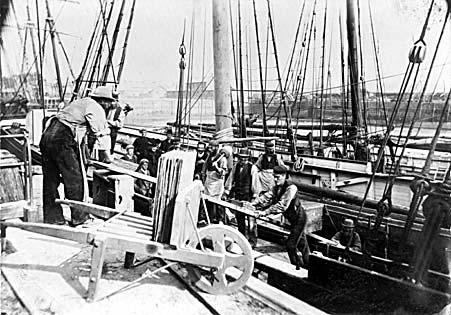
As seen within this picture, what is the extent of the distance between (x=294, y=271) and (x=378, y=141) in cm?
593

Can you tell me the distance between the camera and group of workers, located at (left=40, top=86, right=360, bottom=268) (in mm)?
3924

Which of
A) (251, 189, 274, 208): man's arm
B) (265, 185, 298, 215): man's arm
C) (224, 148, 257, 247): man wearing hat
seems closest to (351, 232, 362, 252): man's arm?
(265, 185, 298, 215): man's arm

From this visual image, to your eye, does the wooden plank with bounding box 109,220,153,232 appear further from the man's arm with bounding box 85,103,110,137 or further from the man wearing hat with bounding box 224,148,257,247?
the man wearing hat with bounding box 224,148,257,247

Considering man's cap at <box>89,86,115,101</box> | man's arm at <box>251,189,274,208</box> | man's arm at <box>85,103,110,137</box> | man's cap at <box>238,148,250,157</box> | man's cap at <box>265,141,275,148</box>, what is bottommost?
man's arm at <box>251,189,274,208</box>

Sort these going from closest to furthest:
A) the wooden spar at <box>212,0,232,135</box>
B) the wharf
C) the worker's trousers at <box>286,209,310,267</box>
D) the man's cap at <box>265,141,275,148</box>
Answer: the wharf
the wooden spar at <box>212,0,232,135</box>
the worker's trousers at <box>286,209,310,267</box>
the man's cap at <box>265,141,275,148</box>

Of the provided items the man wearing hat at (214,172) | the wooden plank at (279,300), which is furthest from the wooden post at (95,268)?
the man wearing hat at (214,172)

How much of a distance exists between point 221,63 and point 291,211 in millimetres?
2175

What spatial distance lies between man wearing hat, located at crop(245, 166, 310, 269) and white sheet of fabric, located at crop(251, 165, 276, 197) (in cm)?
52

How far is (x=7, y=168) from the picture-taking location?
4.35m

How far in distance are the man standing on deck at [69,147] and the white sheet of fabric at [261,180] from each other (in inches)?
110

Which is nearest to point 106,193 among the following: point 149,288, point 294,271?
point 149,288

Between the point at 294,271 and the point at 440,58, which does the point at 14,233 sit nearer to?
the point at 294,271

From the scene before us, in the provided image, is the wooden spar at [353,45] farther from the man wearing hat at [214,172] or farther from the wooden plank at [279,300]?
the wooden plank at [279,300]

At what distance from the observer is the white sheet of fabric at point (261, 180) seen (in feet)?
20.4
